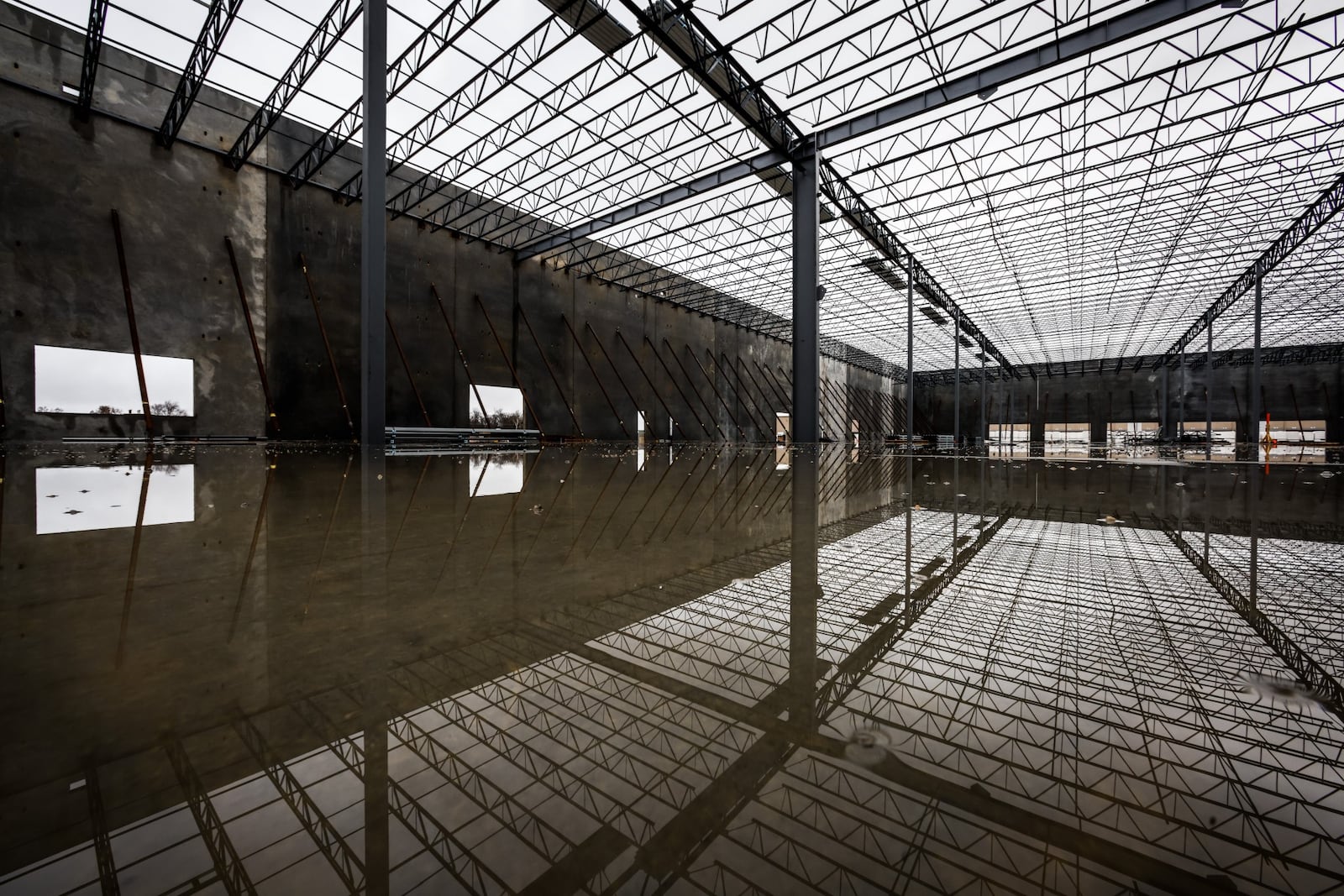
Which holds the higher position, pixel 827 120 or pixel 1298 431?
pixel 827 120

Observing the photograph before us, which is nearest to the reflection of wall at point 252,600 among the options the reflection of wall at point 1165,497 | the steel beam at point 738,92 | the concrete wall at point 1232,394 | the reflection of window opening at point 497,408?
the reflection of wall at point 1165,497

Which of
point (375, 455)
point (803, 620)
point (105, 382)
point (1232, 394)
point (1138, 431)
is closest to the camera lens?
point (803, 620)

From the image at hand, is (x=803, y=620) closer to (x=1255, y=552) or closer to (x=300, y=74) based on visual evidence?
(x=1255, y=552)

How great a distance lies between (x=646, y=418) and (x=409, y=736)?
2829cm

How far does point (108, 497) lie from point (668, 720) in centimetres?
566

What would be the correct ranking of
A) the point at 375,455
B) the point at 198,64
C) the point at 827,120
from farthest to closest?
the point at 827,120 → the point at 198,64 → the point at 375,455

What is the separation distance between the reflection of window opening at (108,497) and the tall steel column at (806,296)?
47.2 ft

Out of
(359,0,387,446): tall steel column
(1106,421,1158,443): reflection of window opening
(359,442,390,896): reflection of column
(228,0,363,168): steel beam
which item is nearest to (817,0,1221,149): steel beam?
(359,0,387,446): tall steel column

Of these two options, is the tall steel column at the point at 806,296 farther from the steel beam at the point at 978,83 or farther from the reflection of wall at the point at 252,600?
the reflection of wall at the point at 252,600

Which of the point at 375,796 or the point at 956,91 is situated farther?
the point at 956,91

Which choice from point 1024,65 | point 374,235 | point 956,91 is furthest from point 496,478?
point 1024,65

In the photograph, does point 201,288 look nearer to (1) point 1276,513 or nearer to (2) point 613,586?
(2) point 613,586

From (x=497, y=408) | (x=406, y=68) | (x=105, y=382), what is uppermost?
(x=406, y=68)

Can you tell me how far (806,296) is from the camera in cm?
1753
